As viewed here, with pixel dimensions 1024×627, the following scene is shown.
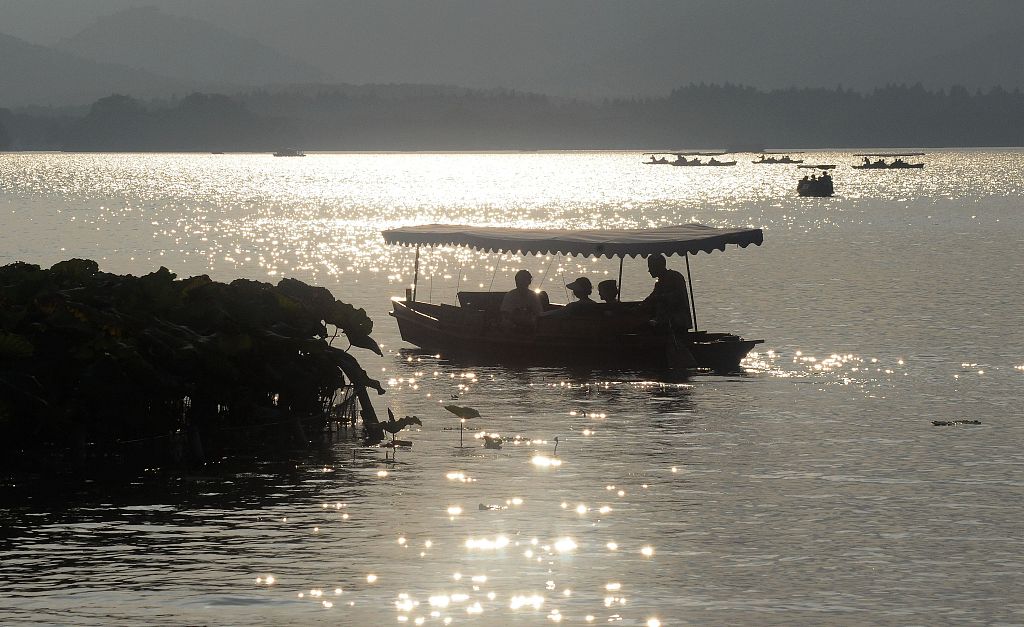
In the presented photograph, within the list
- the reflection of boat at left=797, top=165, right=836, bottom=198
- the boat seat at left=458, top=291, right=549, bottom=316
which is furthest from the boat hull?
the reflection of boat at left=797, top=165, right=836, bottom=198

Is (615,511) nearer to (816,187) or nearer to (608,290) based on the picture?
(608,290)

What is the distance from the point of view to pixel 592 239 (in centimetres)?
3475

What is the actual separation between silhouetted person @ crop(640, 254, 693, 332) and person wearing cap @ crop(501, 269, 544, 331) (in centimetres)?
239

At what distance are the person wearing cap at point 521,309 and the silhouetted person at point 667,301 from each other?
2385 millimetres

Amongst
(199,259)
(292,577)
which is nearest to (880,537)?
(292,577)

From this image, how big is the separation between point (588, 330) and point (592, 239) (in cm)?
261

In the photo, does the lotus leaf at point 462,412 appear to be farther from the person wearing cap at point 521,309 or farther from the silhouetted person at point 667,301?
the person wearing cap at point 521,309

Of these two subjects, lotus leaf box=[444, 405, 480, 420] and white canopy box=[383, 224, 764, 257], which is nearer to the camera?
lotus leaf box=[444, 405, 480, 420]

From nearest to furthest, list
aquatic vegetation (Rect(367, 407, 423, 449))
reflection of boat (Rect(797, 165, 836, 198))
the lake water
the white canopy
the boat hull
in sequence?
the lake water < aquatic vegetation (Rect(367, 407, 423, 449)) < the boat hull < the white canopy < reflection of boat (Rect(797, 165, 836, 198))

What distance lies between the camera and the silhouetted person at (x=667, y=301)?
3278 cm

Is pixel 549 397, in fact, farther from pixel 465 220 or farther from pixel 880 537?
pixel 465 220

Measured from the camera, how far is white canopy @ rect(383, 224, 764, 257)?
33938 mm

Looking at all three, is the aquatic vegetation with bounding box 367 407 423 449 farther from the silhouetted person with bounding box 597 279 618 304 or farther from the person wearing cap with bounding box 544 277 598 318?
the person wearing cap with bounding box 544 277 598 318

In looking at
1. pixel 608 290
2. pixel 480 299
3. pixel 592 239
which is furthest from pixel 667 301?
pixel 480 299
